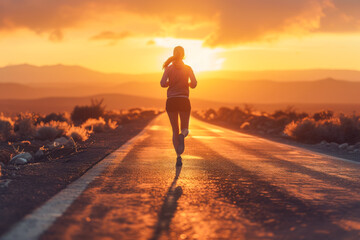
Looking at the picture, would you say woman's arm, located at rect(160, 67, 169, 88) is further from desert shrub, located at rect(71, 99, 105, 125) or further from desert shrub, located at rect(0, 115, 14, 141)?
desert shrub, located at rect(71, 99, 105, 125)

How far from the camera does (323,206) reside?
19.4 ft

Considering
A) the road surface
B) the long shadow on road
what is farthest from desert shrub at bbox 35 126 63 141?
the long shadow on road

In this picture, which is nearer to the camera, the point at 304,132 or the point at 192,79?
the point at 192,79

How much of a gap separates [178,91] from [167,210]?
183 inches

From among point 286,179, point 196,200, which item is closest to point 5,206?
point 196,200

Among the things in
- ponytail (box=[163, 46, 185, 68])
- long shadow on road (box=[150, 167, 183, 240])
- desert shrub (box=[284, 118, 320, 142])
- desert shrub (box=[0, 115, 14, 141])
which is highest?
ponytail (box=[163, 46, 185, 68])

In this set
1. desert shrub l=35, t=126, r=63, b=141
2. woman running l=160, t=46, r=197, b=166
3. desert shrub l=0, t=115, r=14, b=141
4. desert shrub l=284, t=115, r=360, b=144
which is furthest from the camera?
desert shrub l=284, t=115, r=360, b=144

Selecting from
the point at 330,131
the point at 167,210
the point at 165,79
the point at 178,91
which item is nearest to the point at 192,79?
the point at 178,91

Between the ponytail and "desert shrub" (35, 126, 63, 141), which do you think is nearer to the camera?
the ponytail

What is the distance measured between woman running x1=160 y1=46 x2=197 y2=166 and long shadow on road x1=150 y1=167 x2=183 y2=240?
8.10 ft

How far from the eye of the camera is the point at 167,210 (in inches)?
216

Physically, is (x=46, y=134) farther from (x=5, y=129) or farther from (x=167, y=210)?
(x=167, y=210)

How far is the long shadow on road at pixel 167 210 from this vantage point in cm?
466

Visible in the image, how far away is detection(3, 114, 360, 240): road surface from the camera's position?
462cm
